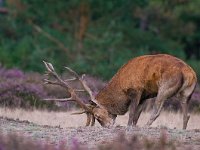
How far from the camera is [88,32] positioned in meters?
41.6

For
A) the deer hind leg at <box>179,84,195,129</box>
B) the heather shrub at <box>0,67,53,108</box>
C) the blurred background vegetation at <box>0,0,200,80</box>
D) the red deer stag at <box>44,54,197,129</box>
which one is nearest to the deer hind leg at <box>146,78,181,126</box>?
the red deer stag at <box>44,54,197,129</box>

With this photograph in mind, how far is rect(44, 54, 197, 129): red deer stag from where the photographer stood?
1720cm

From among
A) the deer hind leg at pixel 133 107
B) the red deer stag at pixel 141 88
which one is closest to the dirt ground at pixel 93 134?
the red deer stag at pixel 141 88

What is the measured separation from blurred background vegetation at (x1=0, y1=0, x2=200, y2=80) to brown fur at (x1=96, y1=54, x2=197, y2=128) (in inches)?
682

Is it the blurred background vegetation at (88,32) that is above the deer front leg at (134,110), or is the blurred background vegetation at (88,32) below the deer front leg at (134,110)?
above

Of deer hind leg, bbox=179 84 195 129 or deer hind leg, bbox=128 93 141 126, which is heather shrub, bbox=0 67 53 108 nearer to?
deer hind leg, bbox=128 93 141 126

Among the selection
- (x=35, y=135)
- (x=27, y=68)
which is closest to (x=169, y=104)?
(x=35, y=135)

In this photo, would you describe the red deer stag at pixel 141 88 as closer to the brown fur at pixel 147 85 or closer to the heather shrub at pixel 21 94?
the brown fur at pixel 147 85

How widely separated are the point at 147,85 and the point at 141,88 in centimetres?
13

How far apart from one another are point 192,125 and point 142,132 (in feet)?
19.7

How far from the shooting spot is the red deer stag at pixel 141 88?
17203 mm

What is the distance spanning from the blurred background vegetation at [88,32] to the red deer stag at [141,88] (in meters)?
17.3

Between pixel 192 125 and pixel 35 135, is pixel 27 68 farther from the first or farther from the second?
pixel 35 135

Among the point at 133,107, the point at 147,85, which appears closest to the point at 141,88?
the point at 147,85
